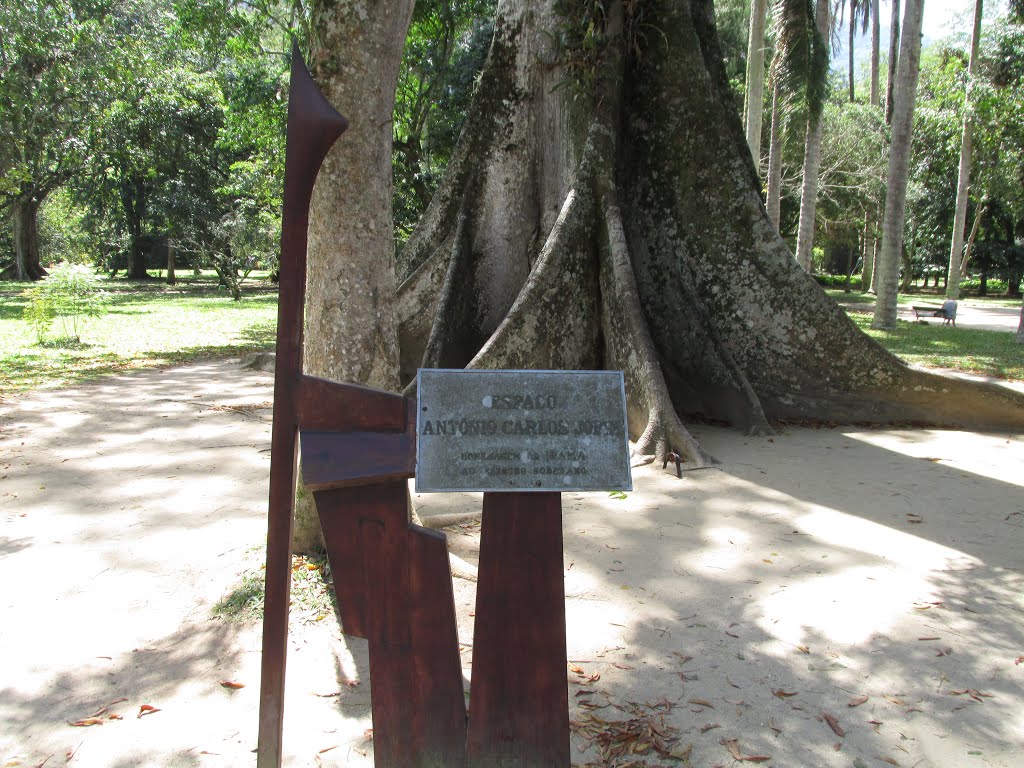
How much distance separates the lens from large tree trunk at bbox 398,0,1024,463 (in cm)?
708

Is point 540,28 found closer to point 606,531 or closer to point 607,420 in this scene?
point 606,531

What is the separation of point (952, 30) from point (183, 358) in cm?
3411

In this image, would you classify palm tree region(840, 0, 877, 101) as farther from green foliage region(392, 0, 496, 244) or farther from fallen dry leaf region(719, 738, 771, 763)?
fallen dry leaf region(719, 738, 771, 763)

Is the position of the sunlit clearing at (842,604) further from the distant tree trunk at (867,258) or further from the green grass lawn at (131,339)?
the distant tree trunk at (867,258)

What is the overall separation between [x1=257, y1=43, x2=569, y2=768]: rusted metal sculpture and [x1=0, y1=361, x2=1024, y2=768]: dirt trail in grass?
1.19ft

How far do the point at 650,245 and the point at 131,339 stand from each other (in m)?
10.1

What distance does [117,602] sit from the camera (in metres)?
3.84

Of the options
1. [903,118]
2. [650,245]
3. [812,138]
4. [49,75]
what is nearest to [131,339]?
[650,245]

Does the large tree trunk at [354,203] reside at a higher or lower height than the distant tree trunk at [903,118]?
lower

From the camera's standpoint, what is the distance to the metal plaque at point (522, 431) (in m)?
2.49

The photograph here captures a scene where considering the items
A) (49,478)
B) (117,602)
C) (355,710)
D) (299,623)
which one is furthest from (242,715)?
(49,478)

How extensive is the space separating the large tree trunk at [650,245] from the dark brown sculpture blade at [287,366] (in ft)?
14.2

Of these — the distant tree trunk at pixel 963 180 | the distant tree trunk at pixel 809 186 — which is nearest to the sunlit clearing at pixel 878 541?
the distant tree trunk at pixel 809 186

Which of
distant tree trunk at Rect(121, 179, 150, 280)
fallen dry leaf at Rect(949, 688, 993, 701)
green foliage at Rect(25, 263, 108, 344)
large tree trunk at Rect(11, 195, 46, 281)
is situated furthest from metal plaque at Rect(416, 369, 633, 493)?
distant tree trunk at Rect(121, 179, 150, 280)
